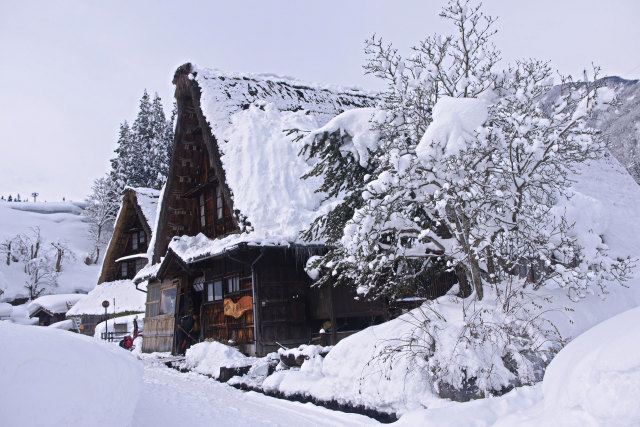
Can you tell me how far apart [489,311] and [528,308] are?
2.18ft

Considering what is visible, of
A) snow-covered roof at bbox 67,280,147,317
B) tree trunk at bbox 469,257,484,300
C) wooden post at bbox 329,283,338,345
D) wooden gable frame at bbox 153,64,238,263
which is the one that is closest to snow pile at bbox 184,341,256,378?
wooden post at bbox 329,283,338,345

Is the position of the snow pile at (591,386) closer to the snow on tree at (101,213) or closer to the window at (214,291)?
the window at (214,291)

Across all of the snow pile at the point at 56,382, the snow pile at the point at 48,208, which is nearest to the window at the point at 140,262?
the snow pile at the point at 56,382

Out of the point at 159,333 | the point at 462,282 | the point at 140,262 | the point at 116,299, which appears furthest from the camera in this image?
the point at 140,262

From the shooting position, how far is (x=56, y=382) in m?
2.85

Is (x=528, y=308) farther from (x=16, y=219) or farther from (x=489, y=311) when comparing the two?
(x=16, y=219)

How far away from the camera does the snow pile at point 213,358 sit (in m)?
9.81

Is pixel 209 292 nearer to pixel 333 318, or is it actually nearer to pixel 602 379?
pixel 333 318

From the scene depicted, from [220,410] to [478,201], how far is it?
462 cm

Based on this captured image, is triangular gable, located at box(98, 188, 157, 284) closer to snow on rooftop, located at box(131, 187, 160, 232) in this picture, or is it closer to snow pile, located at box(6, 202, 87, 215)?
snow on rooftop, located at box(131, 187, 160, 232)

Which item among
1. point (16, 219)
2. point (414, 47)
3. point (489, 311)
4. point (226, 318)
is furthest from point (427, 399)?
point (16, 219)

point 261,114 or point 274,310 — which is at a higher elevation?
point 261,114

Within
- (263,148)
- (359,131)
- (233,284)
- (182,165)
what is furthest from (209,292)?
(359,131)

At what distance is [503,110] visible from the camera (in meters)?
6.67
